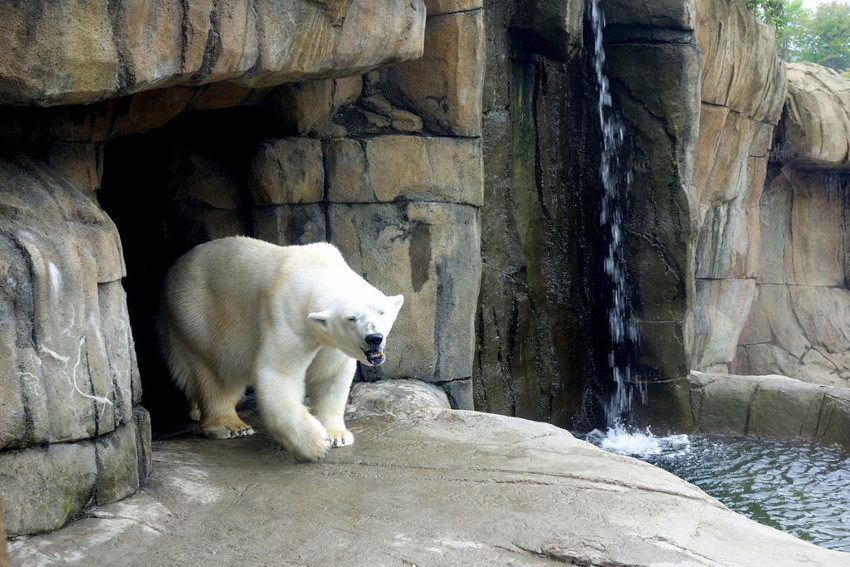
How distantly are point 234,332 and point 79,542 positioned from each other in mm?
1654

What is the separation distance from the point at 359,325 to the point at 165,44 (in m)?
1.44

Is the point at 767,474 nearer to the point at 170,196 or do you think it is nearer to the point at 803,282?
the point at 170,196

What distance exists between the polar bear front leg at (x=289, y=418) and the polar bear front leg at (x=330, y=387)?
27 centimetres

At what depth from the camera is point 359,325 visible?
4.12m

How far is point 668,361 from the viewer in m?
7.93

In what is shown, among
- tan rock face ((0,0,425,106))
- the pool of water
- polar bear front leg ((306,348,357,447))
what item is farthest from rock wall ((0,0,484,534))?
the pool of water

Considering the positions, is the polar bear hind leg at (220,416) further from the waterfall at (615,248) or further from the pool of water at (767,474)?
the waterfall at (615,248)

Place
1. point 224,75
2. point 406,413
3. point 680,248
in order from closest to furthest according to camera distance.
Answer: point 224,75, point 406,413, point 680,248

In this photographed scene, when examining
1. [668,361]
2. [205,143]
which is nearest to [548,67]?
[668,361]

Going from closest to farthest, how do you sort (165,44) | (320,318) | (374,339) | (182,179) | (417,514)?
(165,44) → (417,514) → (374,339) → (320,318) → (182,179)

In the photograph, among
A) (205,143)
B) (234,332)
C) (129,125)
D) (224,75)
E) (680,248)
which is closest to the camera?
(224,75)

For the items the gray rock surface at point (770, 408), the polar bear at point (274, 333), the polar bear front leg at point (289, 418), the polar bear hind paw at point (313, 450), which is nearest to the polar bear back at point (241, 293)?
the polar bear at point (274, 333)

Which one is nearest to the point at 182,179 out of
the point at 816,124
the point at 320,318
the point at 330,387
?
the point at 330,387

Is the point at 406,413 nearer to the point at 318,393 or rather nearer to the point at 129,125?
the point at 318,393
